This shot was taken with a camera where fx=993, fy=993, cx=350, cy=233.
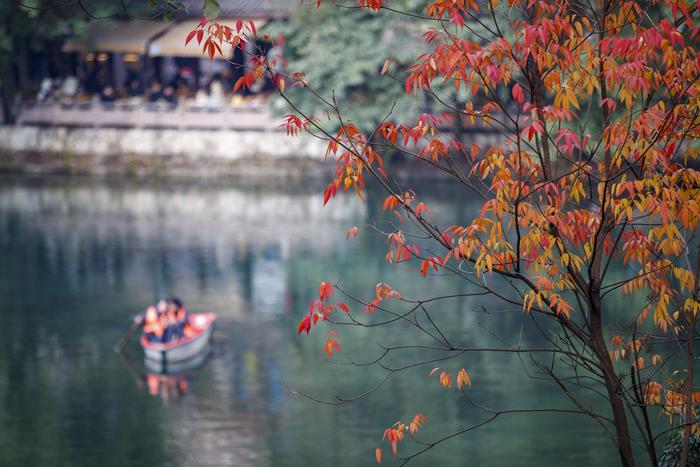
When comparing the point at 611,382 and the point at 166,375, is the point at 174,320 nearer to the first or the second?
the point at 166,375

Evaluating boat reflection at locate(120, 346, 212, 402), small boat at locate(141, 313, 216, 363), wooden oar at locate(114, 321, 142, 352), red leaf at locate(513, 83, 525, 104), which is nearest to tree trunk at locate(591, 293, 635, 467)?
red leaf at locate(513, 83, 525, 104)

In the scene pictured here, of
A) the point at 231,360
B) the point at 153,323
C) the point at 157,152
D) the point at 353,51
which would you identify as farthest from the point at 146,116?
the point at 231,360

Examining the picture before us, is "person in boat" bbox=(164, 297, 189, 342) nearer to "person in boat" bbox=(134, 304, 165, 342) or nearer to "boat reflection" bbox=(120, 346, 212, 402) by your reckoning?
"person in boat" bbox=(134, 304, 165, 342)

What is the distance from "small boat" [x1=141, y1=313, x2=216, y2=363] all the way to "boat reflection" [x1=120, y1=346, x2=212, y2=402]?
0.07 m

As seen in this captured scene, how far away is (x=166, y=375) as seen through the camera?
15469mm

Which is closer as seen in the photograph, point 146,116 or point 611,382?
point 611,382

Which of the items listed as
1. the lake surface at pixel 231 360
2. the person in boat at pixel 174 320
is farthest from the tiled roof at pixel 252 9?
the person in boat at pixel 174 320

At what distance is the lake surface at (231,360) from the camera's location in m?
12.5

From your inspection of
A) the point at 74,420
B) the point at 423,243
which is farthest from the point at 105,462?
the point at 423,243

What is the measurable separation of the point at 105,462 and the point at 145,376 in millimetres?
3579

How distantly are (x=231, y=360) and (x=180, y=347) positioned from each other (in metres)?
0.92

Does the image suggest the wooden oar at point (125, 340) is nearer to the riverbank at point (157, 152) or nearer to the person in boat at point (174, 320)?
the person in boat at point (174, 320)

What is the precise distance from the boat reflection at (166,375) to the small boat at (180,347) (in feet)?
0.24

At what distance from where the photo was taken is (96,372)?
1543cm
